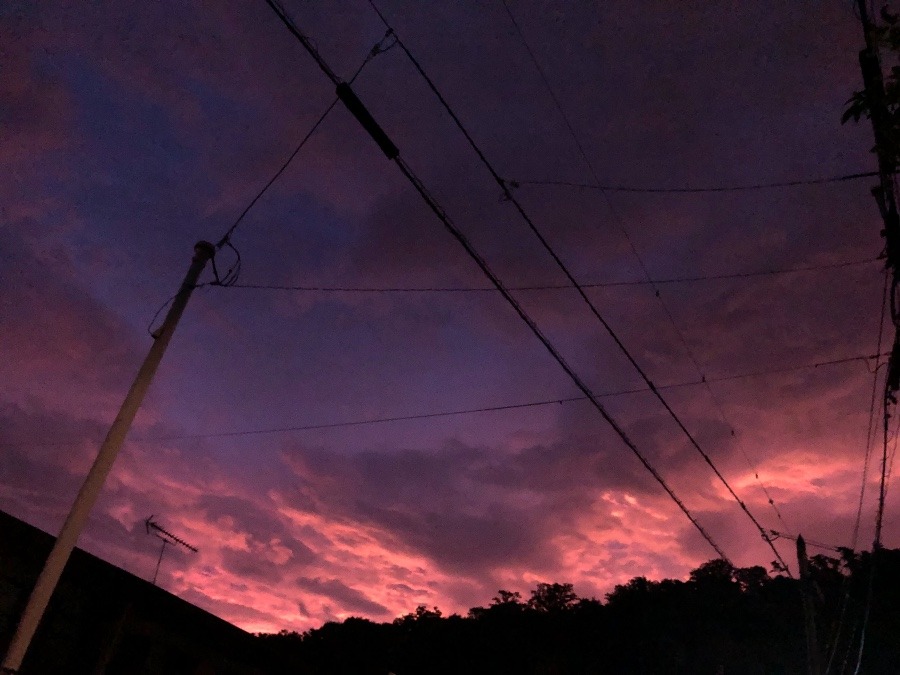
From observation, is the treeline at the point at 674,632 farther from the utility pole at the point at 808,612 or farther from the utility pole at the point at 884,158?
the utility pole at the point at 884,158

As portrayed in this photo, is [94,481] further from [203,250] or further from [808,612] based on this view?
[808,612]

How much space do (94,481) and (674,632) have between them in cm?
5828

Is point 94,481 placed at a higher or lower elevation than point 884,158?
lower

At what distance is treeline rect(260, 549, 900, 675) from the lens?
1870 inches

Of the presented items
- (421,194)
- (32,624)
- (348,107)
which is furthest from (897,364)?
(32,624)

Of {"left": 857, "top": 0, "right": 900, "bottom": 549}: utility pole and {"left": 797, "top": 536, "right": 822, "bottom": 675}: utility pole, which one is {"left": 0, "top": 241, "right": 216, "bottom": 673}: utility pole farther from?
{"left": 797, "top": 536, "right": 822, "bottom": 675}: utility pole

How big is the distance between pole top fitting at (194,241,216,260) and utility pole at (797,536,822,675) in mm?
19065

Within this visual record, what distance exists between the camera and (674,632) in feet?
167

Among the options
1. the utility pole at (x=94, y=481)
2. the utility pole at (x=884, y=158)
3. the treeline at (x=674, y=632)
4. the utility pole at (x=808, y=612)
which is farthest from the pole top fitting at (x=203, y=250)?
the treeline at (x=674, y=632)

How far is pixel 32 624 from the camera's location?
482 centimetres

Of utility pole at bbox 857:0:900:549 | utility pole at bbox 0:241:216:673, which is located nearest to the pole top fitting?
utility pole at bbox 0:241:216:673

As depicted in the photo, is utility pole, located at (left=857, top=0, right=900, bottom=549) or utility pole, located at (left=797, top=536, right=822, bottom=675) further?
utility pole, located at (left=797, top=536, right=822, bottom=675)

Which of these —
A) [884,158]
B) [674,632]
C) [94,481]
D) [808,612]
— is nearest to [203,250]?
[94,481]

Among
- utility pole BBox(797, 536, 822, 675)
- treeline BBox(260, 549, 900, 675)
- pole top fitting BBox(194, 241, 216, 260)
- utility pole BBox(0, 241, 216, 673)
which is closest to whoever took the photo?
utility pole BBox(0, 241, 216, 673)
